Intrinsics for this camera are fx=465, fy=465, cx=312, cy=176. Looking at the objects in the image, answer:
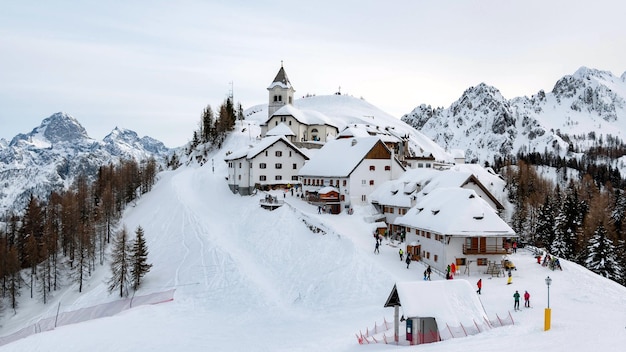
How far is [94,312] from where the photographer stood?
4612cm

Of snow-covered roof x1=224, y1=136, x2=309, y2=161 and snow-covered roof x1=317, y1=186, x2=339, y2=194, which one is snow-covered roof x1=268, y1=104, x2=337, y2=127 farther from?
snow-covered roof x1=317, y1=186, x2=339, y2=194

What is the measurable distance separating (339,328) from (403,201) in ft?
90.4

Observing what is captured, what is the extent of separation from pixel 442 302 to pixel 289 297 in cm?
1794

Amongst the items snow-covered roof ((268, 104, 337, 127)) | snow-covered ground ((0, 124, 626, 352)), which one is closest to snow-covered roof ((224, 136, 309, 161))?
snow-covered ground ((0, 124, 626, 352))

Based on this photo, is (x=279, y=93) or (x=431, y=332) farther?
(x=279, y=93)

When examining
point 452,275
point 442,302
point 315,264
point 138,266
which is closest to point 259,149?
point 138,266

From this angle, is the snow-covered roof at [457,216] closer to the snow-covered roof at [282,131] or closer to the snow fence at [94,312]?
the snow fence at [94,312]

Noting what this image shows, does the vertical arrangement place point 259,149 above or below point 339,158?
above

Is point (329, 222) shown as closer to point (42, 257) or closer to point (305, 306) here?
point (305, 306)

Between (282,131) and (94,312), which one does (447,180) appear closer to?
(94,312)

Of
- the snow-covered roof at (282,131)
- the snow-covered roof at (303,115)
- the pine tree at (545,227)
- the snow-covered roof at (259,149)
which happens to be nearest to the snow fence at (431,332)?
the snow-covered roof at (259,149)

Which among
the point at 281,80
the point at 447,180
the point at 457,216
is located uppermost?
the point at 281,80

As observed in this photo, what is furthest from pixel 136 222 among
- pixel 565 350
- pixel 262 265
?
pixel 565 350

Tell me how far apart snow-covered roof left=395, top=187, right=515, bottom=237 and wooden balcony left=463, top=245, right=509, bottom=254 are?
1396 mm
